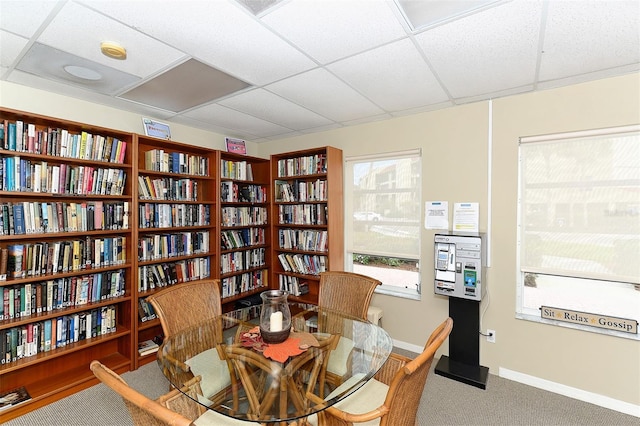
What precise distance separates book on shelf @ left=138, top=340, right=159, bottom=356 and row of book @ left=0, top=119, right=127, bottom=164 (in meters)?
1.89

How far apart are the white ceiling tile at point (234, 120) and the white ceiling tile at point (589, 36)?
269 cm

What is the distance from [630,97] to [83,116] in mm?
4724

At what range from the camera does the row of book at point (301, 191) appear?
3.60 metres

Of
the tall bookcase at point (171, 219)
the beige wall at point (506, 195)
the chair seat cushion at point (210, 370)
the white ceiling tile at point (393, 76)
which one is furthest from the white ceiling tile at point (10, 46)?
the beige wall at point (506, 195)

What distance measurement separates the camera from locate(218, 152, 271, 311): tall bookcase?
3682mm

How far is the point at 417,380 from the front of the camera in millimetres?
1226

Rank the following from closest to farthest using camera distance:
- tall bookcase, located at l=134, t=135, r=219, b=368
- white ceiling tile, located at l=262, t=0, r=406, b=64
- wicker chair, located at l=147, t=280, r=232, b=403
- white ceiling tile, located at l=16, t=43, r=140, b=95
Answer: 1. white ceiling tile, located at l=262, t=0, r=406, b=64
2. wicker chair, located at l=147, t=280, r=232, b=403
3. white ceiling tile, located at l=16, t=43, r=140, b=95
4. tall bookcase, located at l=134, t=135, r=219, b=368

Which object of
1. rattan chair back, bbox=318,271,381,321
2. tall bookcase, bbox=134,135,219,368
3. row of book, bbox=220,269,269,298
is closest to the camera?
rattan chair back, bbox=318,271,381,321

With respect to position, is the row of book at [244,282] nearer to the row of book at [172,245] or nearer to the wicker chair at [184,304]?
the row of book at [172,245]

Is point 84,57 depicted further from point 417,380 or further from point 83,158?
point 417,380

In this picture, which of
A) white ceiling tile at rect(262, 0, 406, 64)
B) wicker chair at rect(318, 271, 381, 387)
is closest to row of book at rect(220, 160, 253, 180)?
wicker chair at rect(318, 271, 381, 387)

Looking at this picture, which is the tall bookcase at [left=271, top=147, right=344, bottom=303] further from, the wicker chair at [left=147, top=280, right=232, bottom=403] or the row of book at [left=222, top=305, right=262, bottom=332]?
the wicker chair at [left=147, top=280, right=232, bottom=403]

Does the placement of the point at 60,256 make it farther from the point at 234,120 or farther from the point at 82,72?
the point at 234,120

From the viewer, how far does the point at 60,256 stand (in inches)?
96.2
